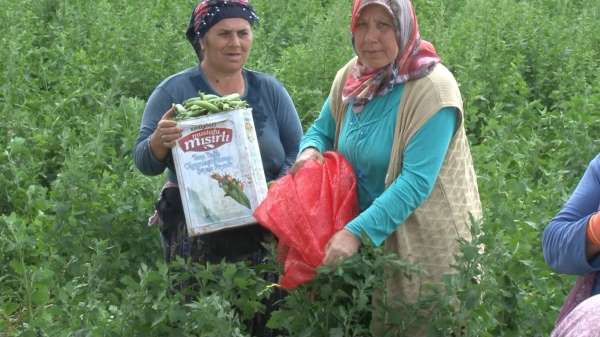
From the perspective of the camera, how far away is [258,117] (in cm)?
402

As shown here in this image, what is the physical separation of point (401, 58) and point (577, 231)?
788mm

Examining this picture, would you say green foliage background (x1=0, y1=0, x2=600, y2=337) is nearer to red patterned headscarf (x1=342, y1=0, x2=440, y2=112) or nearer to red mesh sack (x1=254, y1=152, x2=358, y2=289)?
red mesh sack (x1=254, y1=152, x2=358, y2=289)

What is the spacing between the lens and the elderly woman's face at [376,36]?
11.2ft

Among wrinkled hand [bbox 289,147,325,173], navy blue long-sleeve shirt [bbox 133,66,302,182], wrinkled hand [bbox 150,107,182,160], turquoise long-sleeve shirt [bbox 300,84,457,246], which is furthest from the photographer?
navy blue long-sleeve shirt [bbox 133,66,302,182]

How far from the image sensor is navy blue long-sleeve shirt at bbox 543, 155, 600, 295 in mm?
2938

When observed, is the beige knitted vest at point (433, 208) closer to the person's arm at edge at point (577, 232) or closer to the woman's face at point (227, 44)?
the person's arm at edge at point (577, 232)

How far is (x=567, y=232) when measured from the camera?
2.96 m

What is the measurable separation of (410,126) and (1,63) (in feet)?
15.3

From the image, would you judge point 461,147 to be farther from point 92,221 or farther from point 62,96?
point 62,96

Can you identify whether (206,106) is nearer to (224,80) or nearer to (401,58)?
(224,80)

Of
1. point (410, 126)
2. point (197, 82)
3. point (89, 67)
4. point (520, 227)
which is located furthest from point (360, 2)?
point (89, 67)

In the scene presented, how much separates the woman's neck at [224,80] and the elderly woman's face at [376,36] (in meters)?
0.72

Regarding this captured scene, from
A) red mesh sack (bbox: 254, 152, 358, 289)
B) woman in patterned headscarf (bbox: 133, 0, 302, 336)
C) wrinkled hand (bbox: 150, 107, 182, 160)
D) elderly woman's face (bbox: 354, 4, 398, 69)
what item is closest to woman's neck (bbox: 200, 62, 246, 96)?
woman in patterned headscarf (bbox: 133, 0, 302, 336)

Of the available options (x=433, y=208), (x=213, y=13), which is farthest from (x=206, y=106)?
(x=433, y=208)
